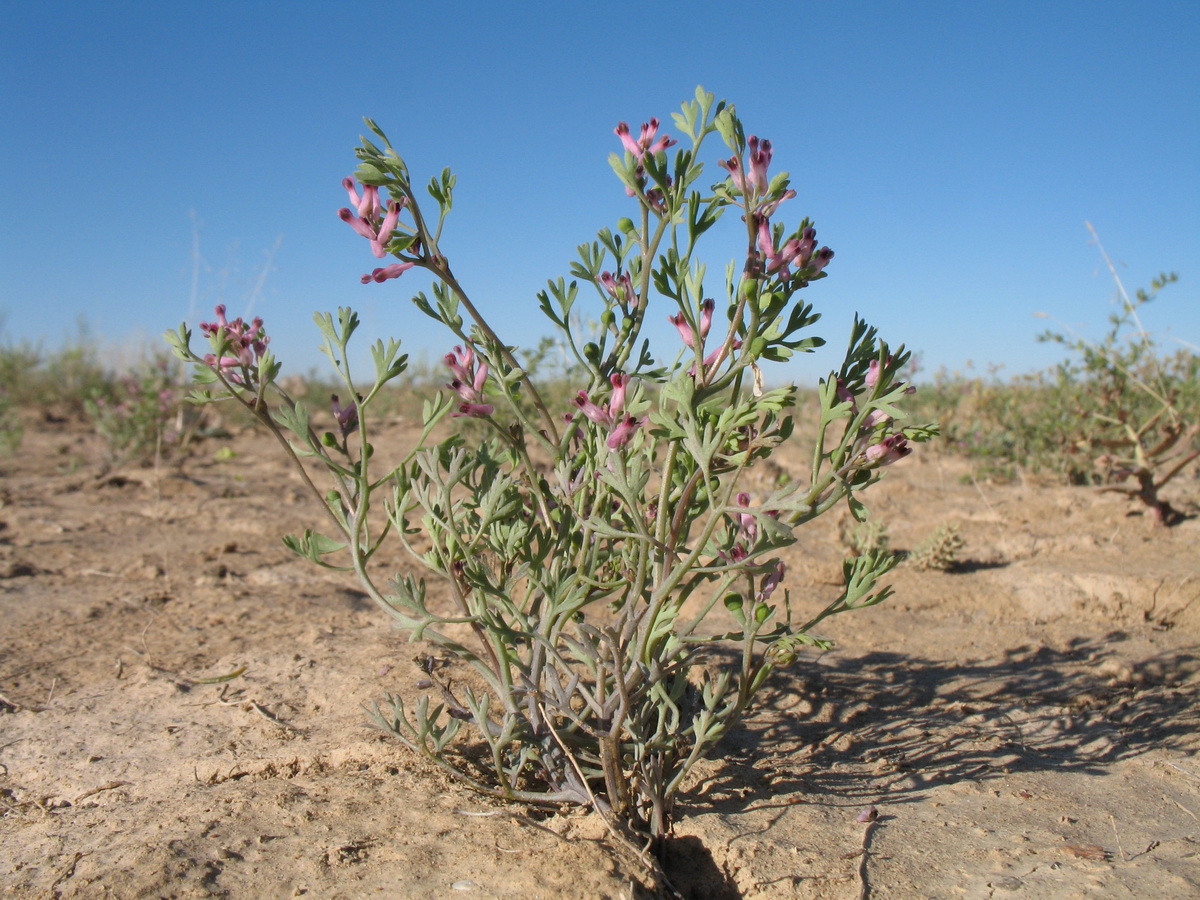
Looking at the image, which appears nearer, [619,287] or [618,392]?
[618,392]

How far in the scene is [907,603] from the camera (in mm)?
4773

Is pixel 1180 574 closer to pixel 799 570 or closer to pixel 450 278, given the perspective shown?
pixel 799 570

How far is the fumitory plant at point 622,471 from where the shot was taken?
1.69m

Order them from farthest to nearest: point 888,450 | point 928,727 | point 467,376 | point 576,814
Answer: point 928,727 < point 576,814 < point 467,376 < point 888,450

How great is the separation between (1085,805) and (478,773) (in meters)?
1.81

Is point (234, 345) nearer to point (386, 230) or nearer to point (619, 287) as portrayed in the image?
point (386, 230)

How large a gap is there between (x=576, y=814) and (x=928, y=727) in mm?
1525

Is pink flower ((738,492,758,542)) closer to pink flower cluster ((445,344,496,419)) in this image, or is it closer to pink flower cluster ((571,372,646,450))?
pink flower cluster ((571,372,646,450))

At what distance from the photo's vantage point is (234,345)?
6.68ft

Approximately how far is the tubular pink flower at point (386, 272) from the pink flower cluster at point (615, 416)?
1.57 ft

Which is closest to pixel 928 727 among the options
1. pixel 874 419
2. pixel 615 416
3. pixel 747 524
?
pixel 747 524

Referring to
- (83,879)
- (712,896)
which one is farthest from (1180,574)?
(83,879)

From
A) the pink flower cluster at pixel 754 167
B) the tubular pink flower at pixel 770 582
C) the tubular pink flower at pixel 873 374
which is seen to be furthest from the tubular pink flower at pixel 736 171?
the tubular pink flower at pixel 770 582

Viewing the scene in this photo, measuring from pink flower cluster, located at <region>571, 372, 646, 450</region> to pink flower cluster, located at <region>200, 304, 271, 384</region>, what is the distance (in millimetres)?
861
